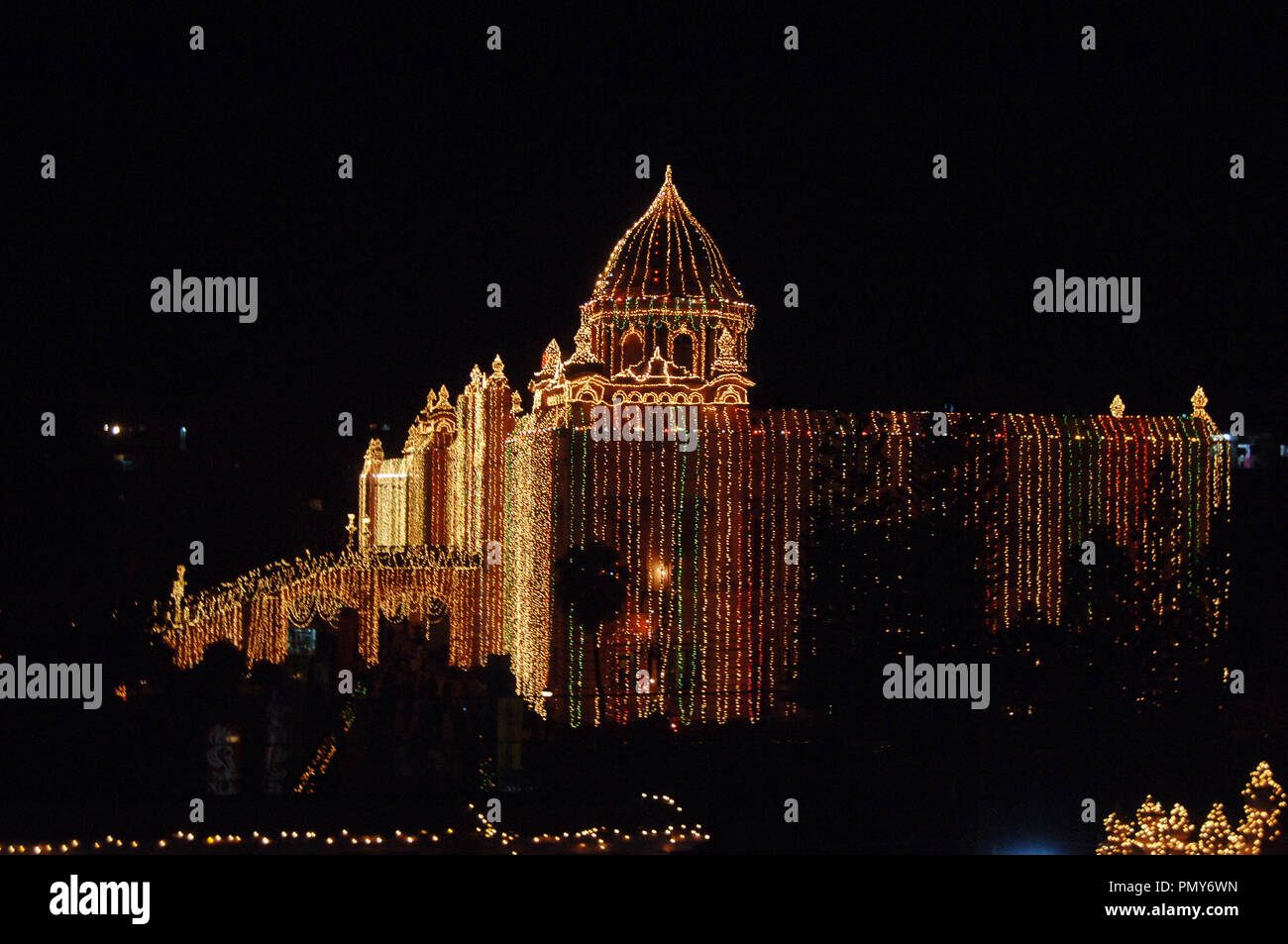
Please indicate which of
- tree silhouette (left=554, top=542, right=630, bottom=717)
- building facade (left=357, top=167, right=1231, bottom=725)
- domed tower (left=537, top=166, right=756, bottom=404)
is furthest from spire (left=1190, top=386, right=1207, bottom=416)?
tree silhouette (left=554, top=542, right=630, bottom=717)

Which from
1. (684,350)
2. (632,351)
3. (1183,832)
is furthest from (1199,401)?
(1183,832)

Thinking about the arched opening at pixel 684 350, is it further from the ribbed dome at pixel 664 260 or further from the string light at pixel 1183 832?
the string light at pixel 1183 832

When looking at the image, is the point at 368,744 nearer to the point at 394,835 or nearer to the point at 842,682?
the point at 394,835

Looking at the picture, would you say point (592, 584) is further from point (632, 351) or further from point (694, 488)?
point (632, 351)

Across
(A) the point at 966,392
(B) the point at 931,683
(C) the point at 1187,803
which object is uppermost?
(A) the point at 966,392

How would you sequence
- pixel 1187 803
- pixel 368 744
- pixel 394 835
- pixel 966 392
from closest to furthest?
pixel 394 835, pixel 1187 803, pixel 368 744, pixel 966 392

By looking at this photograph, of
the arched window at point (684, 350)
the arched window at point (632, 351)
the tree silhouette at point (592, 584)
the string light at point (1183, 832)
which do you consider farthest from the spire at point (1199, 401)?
the string light at point (1183, 832)

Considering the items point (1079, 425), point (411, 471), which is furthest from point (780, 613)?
point (411, 471)
